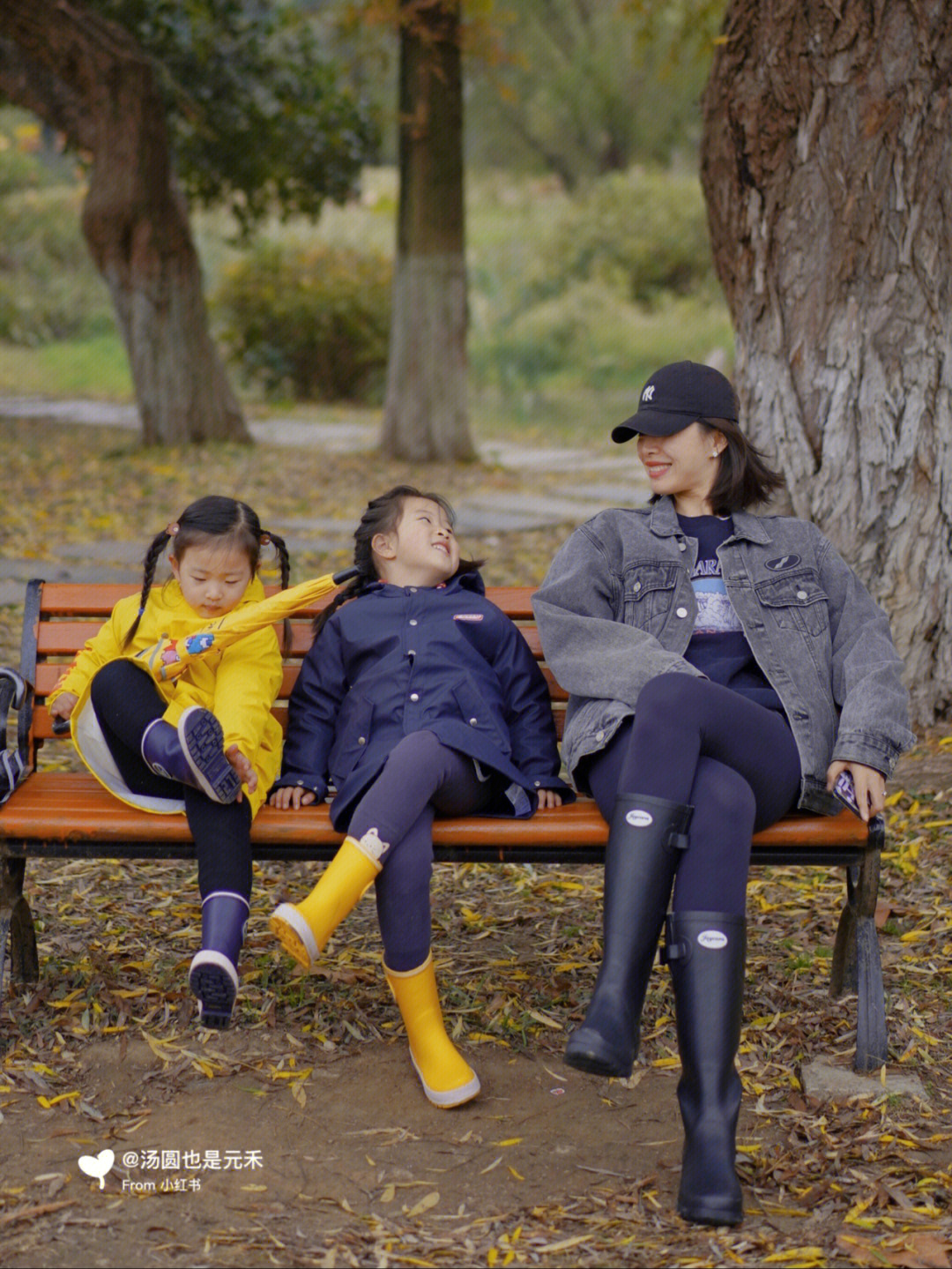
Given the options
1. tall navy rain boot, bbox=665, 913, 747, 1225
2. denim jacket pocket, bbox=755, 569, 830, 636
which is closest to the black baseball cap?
denim jacket pocket, bbox=755, 569, 830, 636

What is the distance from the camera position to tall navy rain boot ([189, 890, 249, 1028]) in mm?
2729

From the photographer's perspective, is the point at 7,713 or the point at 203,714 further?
the point at 7,713

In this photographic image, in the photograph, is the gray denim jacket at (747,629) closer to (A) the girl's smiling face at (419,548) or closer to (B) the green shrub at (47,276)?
(A) the girl's smiling face at (419,548)

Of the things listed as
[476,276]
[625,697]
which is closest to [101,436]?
[476,276]

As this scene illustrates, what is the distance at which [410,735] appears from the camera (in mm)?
3010

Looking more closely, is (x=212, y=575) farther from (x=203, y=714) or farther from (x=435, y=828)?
(x=435, y=828)

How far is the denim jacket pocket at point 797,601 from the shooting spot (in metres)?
3.23

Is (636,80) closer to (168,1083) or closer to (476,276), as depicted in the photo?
(476,276)

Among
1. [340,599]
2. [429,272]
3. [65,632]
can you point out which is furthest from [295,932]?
[429,272]

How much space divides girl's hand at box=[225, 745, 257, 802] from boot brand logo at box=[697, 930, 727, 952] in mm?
1011

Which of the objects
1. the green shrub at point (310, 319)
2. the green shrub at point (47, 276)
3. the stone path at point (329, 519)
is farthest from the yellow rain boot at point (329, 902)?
the green shrub at point (47, 276)

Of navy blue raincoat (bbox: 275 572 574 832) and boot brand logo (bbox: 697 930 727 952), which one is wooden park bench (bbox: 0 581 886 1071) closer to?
navy blue raincoat (bbox: 275 572 574 832)

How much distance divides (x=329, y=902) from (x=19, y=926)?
99cm

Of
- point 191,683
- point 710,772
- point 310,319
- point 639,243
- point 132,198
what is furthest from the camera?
point 639,243
